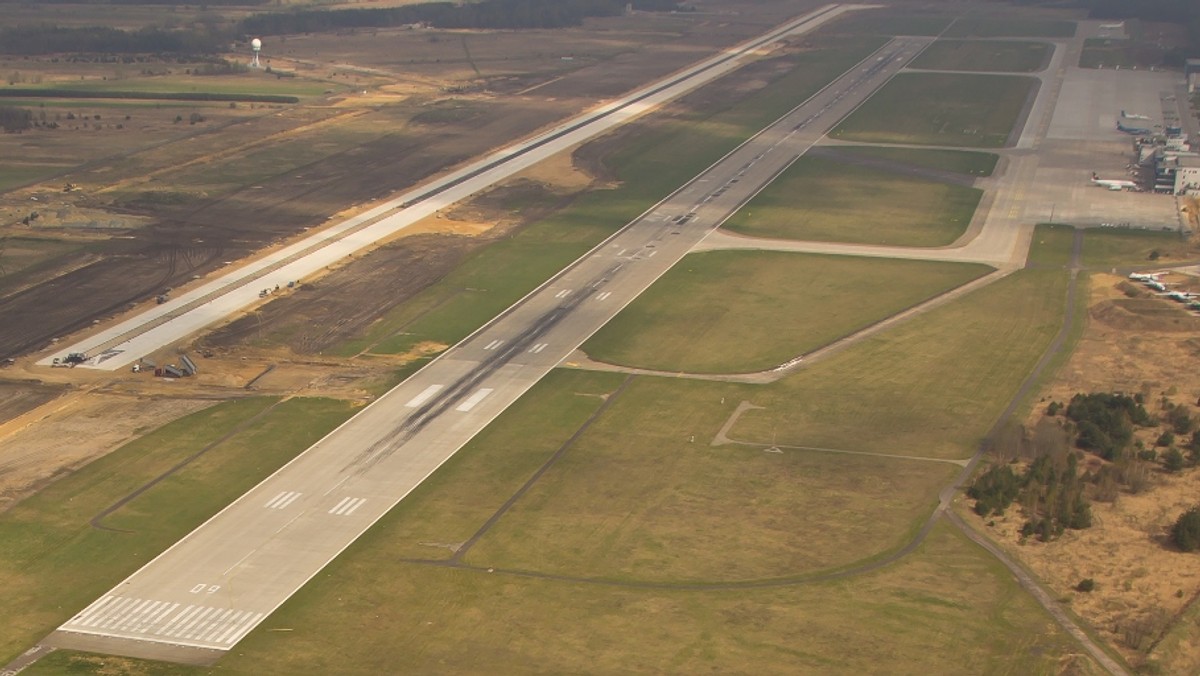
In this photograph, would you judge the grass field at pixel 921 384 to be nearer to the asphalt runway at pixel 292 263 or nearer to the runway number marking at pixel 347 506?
the runway number marking at pixel 347 506

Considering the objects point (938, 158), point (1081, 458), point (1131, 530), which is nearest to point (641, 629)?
point (1131, 530)

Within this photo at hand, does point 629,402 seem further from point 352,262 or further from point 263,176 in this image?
point 263,176

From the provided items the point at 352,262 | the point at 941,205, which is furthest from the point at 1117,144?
the point at 352,262

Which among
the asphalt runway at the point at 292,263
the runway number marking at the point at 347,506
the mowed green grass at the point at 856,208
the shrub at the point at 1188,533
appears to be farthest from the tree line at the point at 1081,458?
the asphalt runway at the point at 292,263

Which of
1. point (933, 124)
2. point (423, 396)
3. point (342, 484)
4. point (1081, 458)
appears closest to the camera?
point (342, 484)

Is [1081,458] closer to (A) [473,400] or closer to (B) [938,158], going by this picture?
(A) [473,400]

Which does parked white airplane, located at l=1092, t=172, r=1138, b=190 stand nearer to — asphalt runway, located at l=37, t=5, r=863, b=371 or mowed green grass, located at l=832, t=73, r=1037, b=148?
mowed green grass, located at l=832, t=73, r=1037, b=148

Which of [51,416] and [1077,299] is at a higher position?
[51,416]
